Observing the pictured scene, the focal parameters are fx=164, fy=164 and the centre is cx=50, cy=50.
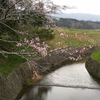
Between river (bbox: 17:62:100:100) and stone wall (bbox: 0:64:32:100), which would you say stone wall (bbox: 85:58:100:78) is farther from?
stone wall (bbox: 0:64:32:100)

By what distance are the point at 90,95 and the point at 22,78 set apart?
7796 millimetres

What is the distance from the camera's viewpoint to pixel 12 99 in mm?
14891

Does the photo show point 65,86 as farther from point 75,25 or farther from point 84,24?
point 84,24

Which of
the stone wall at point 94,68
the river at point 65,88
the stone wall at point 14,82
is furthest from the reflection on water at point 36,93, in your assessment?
the stone wall at point 94,68

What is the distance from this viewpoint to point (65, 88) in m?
18.1

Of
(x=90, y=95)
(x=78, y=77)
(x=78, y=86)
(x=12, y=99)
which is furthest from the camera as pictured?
(x=78, y=77)

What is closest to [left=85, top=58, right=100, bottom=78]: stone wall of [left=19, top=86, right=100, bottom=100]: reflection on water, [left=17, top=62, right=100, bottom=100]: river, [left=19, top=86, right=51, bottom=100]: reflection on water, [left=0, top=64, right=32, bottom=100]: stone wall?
[left=17, top=62, right=100, bottom=100]: river

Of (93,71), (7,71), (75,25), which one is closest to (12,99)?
(7,71)

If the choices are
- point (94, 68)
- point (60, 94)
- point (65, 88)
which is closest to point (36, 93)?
point (60, 94)

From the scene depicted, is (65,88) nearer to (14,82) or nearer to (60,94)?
(60,94)

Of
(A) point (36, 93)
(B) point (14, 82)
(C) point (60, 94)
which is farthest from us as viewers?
(B) point (14, 82)

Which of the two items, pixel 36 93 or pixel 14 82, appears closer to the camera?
pixel 36 93

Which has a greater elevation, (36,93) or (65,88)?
(36,93)

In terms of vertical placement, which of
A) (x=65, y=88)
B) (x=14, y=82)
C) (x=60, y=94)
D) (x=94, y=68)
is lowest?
(x=94, y=68)
